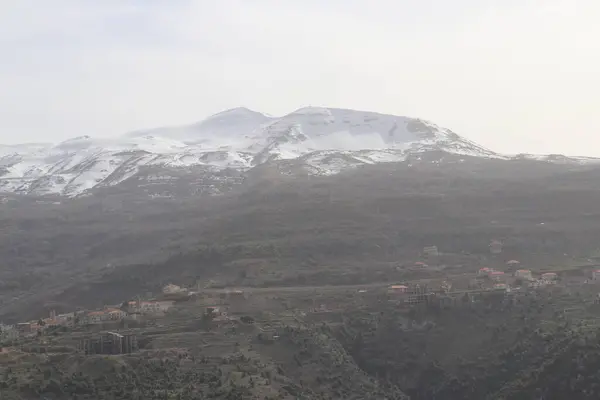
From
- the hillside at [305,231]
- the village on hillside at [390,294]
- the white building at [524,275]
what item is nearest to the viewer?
the village on hillside at [390,294]

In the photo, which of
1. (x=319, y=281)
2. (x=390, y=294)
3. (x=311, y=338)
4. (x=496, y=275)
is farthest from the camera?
(x=319, y=281)

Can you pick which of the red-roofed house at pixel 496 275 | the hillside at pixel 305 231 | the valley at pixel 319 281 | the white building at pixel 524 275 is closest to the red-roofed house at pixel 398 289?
the valley at pixel 319 281

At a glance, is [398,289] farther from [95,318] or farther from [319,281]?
[95,318]

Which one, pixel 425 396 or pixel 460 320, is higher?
pixel 460 320

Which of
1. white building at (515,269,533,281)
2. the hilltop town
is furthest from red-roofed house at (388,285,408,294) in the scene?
white building at (515,269,533,281)

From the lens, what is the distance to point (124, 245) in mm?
120438

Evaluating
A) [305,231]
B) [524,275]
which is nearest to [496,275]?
[524,275]

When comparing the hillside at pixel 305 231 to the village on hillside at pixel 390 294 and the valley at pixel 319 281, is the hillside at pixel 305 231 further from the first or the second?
the village on hillside at pixel 390 294

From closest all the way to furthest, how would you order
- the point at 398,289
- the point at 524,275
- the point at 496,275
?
1. the point at 398,289
2. the point at 524,275
3. the point at 496,275

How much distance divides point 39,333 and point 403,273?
36.0 m

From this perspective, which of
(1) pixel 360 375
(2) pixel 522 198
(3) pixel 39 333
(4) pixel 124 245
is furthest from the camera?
(4) pixel 124 245

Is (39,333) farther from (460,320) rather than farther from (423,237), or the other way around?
(423,237)

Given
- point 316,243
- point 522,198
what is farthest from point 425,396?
point 522,198

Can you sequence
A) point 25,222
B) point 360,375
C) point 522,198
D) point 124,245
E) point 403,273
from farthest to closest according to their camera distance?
point 25,222 < point 124,245 < point 522,198 < point 403,273 < point 360,375
